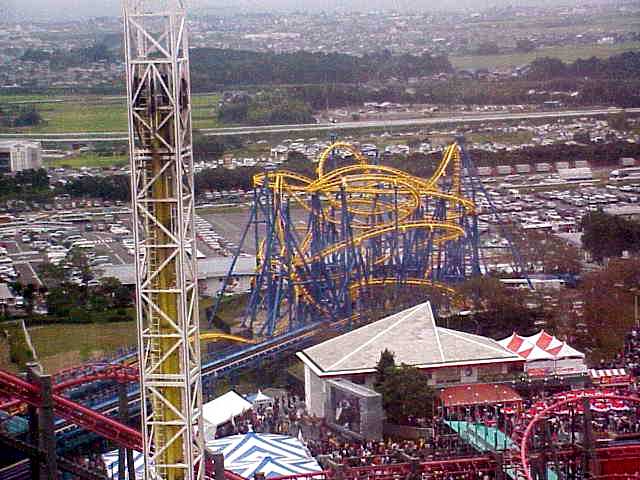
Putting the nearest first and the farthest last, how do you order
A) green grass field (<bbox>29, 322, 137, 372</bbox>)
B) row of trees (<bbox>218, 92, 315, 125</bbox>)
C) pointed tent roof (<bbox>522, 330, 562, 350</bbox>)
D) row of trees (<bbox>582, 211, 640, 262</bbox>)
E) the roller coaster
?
the roller coaster < pointed tent roof (<bbox>522, 330, 562, 350</bbox>) < green grass field (<bbox>29, 322, 137, 372</bbox>) < row of trees (<bbox>582, 211, 640, 262</bbox>) < row of trees (<bbox>218, 92, 315, 125</bbox>)

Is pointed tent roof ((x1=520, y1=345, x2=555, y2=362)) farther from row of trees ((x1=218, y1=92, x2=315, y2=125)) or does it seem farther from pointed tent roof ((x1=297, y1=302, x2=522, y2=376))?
row of trees ((x1=218, y1=92, x2=315, y2=125))

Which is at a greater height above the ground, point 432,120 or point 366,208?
point 432,120

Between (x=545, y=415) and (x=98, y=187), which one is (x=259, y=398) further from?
(x=98, y=187)

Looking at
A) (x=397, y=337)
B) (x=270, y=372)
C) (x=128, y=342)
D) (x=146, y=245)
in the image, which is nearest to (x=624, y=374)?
(x=397, y=337)

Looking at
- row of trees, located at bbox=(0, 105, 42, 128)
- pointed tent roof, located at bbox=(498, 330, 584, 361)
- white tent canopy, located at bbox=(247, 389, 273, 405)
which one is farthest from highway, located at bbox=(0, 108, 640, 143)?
white tent canopy, located at bbox=(247, 389, 273, 405)

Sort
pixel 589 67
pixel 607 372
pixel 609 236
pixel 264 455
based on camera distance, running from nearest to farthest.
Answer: pixel 264 455 < pixel 607 372 < pixel 609 236 < pixel 589 67

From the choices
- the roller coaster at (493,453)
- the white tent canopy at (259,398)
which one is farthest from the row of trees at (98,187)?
the roller coaster at (493,453)

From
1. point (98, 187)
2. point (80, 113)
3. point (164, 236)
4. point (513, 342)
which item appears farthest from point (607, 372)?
point (80, 113)
